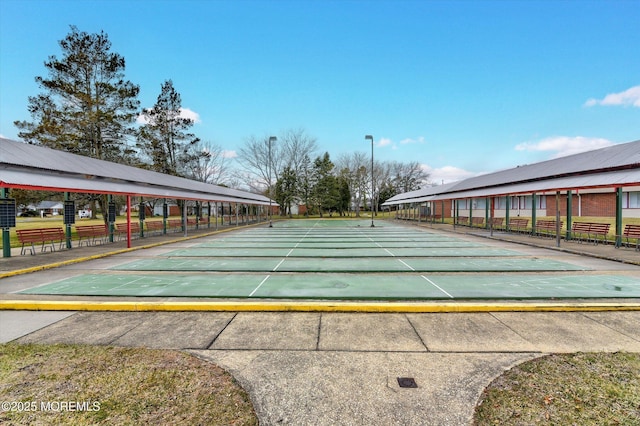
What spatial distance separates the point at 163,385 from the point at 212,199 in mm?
25408

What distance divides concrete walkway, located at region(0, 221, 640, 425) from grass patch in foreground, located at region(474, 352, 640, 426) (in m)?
0.17

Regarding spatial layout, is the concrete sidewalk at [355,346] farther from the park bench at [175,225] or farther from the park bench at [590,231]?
the park bench at [175,225]

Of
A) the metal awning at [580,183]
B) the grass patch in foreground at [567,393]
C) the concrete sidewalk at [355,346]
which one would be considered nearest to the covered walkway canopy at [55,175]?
the concrete sidewalk at [355,346]

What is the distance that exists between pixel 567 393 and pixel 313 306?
3.85 meters

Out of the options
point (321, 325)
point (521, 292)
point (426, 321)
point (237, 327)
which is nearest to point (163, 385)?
point (237, 327)

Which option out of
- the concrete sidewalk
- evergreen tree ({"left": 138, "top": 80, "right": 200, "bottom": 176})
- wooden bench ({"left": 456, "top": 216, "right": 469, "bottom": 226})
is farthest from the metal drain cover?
evergreen tree ({"left": 138, "top": 80, "right": 200, "bottom": 176})

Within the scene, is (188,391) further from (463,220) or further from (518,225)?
(463,220)

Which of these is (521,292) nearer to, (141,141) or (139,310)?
(139,310)

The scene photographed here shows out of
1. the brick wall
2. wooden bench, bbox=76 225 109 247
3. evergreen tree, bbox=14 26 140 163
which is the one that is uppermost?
evergreen tree, bbox=14 26 140 163

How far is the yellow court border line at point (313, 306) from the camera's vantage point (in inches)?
232

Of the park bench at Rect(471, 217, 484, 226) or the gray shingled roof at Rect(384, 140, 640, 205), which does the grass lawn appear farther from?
the park bench at Rect(471, 217, 484, 226)

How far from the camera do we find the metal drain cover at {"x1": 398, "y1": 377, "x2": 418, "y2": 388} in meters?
3.40

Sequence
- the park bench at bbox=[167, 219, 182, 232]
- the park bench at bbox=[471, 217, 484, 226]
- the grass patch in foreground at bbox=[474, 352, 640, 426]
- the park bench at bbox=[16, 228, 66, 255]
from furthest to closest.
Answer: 1. the park bench at bbox=[471, 217, 484, 226]
2. the park bench at bbox=[167, 219, 182, 232]
3. the park bench at bbox=[16, 228, 66, 255]
4. the grass patch in foreground at bbox=[474, 352, 640, 426]

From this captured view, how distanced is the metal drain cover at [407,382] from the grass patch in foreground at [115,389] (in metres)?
1.64
